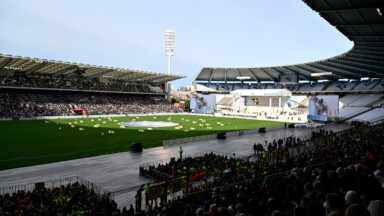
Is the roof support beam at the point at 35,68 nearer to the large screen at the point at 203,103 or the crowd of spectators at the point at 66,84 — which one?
the crowd of spectators at the point at 66,84

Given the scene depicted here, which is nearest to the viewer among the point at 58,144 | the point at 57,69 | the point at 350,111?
the point at 58,144

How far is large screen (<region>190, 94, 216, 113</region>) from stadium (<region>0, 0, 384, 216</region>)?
434 millimetres

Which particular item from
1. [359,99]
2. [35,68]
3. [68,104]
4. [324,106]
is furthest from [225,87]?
[35,68]

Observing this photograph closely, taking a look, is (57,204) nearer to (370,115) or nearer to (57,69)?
(57,69)

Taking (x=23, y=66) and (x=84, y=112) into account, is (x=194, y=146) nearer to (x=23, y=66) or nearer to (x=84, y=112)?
(x=84, y=112)

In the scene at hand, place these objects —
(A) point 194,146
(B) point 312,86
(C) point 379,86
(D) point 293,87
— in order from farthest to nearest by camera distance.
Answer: (D) point 293,87 → (B) point 312,86 → (C) point 379,86 → (A) point 194,146

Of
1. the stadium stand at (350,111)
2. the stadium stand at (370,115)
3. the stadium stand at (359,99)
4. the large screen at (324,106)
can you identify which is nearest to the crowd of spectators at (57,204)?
the large screen at (324,106)

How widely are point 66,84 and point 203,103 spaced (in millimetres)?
39335

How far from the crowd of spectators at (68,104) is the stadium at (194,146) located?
35 centimetres

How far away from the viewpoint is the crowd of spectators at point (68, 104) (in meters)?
52.8

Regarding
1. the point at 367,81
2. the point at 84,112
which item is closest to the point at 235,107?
the point at 367,81

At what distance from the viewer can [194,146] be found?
92.1 ft

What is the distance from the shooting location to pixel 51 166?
1930cm

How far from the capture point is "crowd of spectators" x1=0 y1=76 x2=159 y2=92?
58.1 metres
